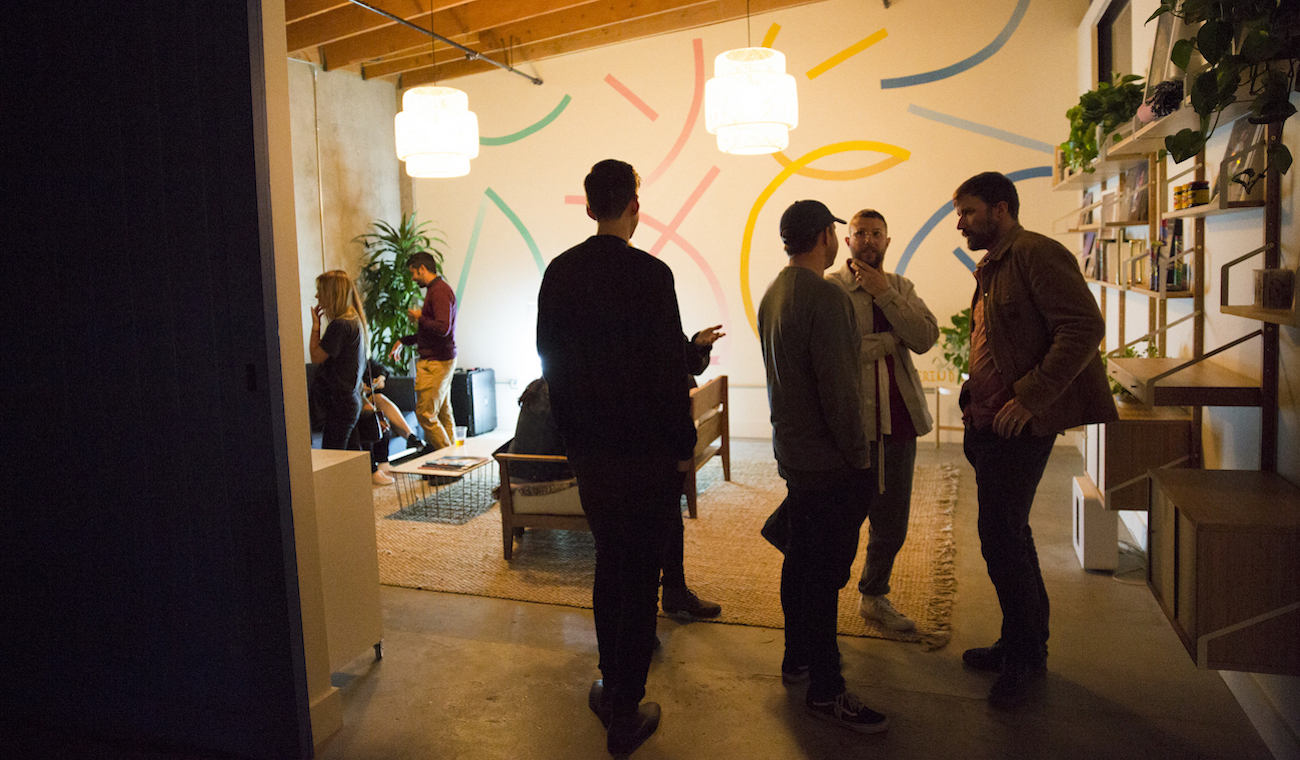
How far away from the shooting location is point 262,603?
2320 millimetres

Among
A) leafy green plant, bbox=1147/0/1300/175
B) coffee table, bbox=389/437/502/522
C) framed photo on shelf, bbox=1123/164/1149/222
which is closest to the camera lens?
leafy green plant, bbox=1147/0/1300/175

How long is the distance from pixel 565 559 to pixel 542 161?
4668 mm

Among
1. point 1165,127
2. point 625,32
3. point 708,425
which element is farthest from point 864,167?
point 1165,127

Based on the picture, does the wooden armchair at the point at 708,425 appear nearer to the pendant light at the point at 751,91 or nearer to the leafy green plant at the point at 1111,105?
the pendant light at the point at 751,91

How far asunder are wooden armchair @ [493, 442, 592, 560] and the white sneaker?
1.35 m

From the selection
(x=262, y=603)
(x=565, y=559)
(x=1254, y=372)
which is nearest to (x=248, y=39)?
(x=262, y=603)

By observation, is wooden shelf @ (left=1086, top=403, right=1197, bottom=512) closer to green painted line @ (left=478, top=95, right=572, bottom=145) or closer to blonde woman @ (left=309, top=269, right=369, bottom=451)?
blonde woman @ (left=309, top=269, right=369, bottom=451)

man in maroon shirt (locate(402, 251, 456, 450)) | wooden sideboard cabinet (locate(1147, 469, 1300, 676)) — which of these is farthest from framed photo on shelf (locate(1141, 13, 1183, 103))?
man in maroon shirt (locate(402, 251, 456, 450))

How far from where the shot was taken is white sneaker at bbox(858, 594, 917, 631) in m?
3.13

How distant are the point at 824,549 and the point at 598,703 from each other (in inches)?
34.2

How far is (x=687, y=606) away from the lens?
333 cm

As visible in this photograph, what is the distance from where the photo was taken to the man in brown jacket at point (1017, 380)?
7.64 feet

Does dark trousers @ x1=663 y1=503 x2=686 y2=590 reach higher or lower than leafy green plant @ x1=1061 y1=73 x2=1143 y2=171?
lower

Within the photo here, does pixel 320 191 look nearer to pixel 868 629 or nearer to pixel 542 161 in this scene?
pixel 542 161
